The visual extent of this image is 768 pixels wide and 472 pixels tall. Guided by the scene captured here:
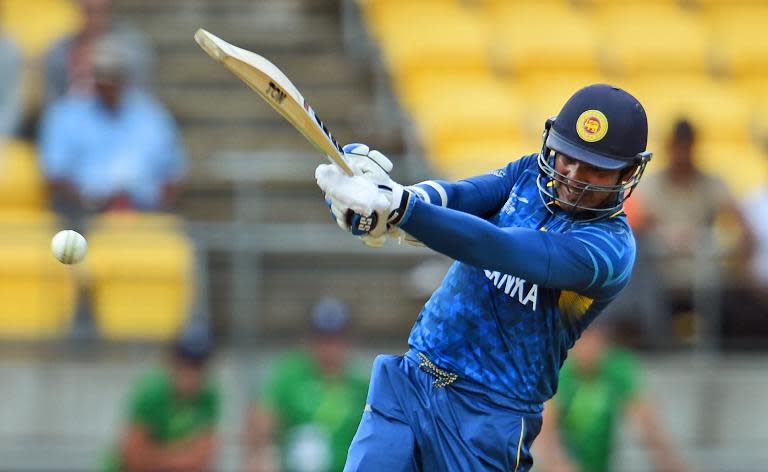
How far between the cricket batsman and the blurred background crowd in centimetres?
366

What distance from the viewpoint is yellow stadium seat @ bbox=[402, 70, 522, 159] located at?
9.93m

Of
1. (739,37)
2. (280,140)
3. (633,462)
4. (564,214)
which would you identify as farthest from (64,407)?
(739,37)

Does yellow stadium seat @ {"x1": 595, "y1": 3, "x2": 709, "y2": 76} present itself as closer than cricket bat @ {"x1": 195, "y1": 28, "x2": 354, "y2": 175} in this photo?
No

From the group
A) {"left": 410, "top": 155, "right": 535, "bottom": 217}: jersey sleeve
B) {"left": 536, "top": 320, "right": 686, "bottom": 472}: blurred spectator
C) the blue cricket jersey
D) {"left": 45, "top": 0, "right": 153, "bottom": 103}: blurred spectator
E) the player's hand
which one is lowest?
{"left": 536, "top": 320, "right": 686, "bottom": 472}: blurred spectator

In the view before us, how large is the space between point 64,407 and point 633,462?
11.6 ft

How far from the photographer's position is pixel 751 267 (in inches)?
345

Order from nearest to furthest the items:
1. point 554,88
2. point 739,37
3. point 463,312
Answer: point 463,312 < point 554,88 < point 739,37

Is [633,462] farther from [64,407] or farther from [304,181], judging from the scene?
[64,407]

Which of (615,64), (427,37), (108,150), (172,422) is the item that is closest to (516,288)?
(172,422)

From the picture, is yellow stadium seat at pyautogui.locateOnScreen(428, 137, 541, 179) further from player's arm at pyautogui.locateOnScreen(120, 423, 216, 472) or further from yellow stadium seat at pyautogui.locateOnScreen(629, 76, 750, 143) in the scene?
player's arm at pyautogui.locateOnScreen(120, 423, 216, 472)

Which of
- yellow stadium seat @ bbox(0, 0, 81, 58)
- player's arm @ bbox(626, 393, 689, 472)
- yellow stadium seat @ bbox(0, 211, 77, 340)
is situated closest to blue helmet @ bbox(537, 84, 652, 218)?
player's arm @ bbox(626, 393, 689, 472)

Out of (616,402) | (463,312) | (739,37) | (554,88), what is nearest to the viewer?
(463,312)

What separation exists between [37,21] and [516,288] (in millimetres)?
7012

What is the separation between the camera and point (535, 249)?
13.9 feet
